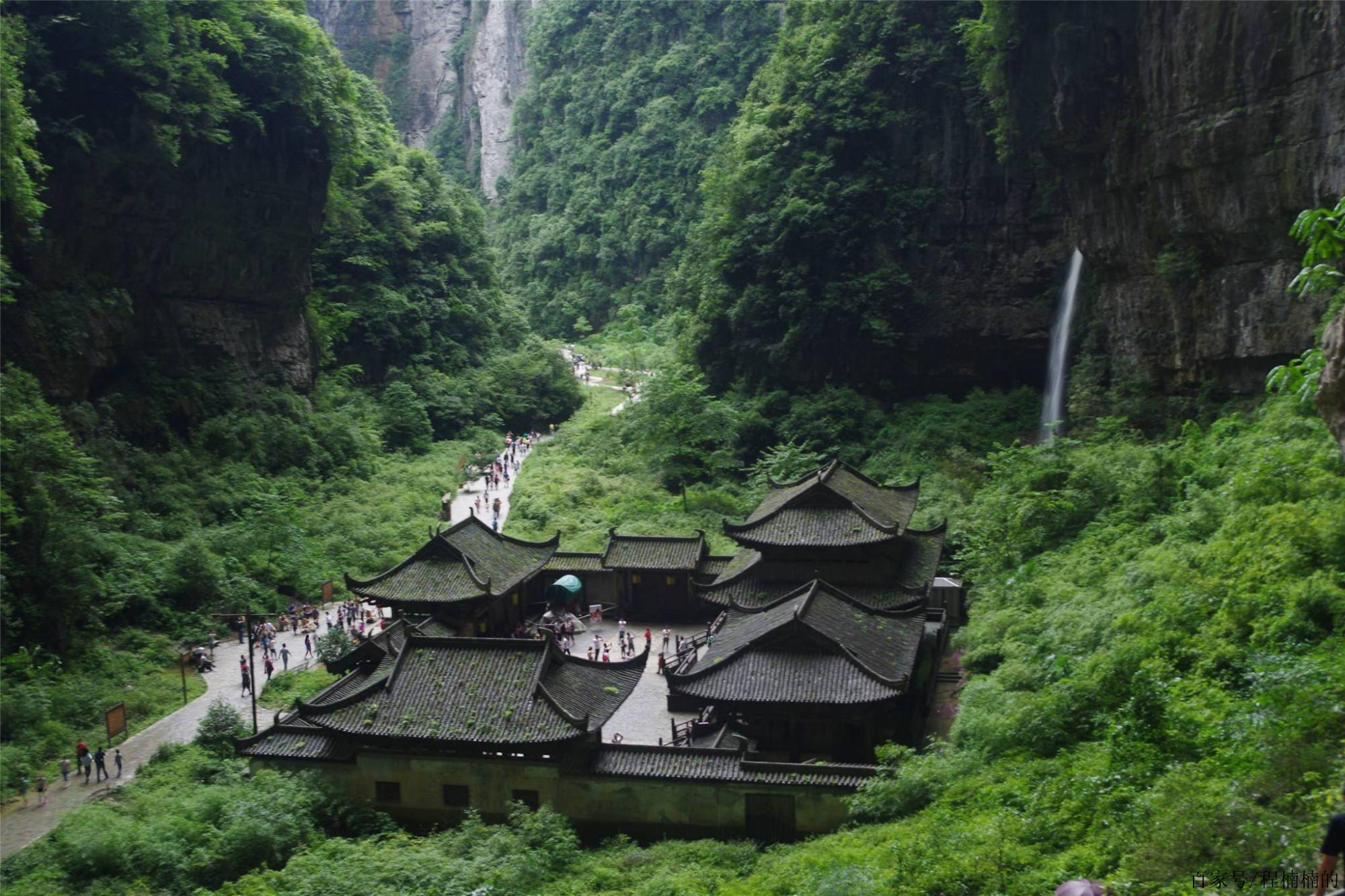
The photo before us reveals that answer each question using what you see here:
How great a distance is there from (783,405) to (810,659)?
107ft

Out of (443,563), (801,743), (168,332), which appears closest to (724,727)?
(801,743)

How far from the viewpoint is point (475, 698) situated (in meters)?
22.6

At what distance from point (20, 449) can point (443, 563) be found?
12.8 m

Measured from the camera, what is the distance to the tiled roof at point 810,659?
23219 millimetres

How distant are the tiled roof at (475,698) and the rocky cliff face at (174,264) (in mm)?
24808

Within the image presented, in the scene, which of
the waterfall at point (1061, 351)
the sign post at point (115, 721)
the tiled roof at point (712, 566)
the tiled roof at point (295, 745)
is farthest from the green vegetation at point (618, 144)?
the tiled roof at point (295, 745)

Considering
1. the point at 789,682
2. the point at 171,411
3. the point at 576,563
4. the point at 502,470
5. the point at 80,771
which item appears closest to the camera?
the point at 789,682

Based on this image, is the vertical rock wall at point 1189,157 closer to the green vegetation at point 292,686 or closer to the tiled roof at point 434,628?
the tiled roof at point 434,628

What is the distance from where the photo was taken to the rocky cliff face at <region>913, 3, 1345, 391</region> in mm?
30422

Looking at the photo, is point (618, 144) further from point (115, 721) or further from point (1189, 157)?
point (115, 721)

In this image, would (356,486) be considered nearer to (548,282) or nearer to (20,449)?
(20,449)

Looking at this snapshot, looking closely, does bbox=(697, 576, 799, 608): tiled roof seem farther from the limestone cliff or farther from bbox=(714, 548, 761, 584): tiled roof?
the limestone cliff

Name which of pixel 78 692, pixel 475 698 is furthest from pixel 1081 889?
pixel 78 692

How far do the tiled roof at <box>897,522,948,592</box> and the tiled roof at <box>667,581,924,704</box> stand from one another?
436cm
